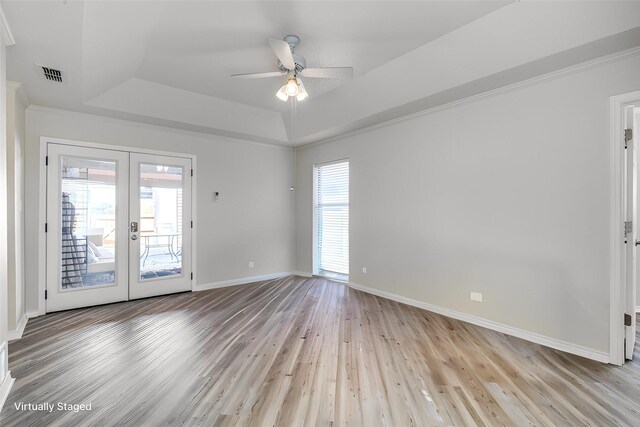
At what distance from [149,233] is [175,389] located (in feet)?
10.2

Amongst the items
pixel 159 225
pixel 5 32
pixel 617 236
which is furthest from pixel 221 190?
pixel 617 236

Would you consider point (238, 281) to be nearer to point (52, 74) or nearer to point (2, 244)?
point (2, 244)

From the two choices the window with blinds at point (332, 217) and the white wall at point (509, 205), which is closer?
the white wall at point (509, 205)

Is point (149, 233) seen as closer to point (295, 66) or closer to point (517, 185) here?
point (295, 66)

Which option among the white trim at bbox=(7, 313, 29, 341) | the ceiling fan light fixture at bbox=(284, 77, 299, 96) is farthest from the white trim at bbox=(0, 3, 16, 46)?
the white trim at bbox=(7, 313, 29, 341)

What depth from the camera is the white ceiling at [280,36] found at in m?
2.35

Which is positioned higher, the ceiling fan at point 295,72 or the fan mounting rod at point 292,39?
the fan mounting rod at point 292,39

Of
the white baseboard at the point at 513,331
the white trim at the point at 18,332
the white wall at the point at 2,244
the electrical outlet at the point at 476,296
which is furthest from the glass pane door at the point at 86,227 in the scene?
the electrical outlet at the point at 476,296

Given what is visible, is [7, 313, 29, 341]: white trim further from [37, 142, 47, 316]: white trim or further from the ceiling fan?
the ceiling fan

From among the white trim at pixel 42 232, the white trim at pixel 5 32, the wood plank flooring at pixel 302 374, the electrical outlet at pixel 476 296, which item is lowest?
the wood plank flooring at pixel 302 374

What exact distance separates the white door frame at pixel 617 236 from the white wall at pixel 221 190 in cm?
496

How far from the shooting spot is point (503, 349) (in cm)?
290

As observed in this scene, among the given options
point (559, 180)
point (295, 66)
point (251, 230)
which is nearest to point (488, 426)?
point (559, 180)

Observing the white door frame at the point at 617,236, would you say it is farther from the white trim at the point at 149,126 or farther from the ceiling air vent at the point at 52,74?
the ceiling air vent at the point at 52,74
